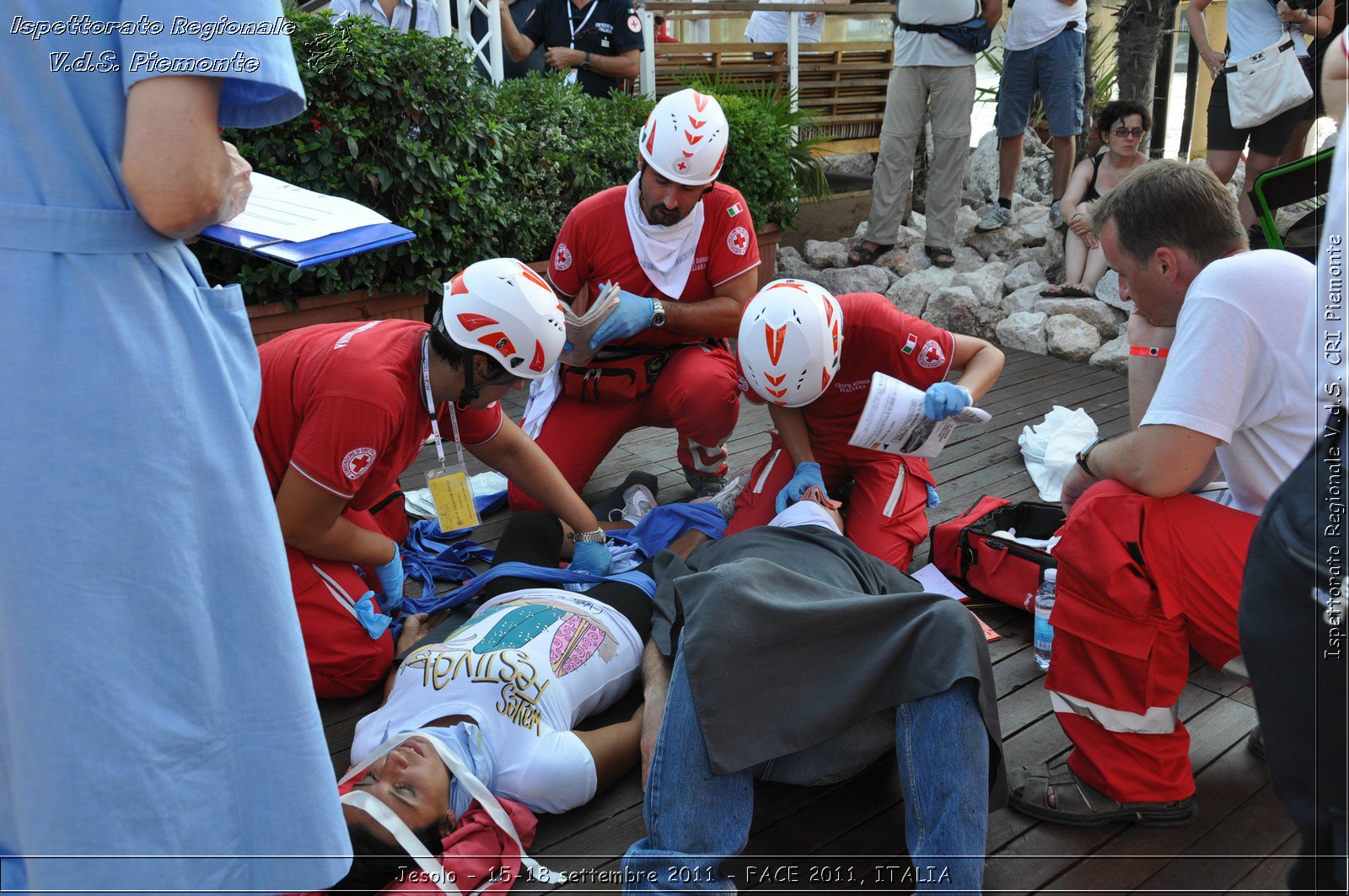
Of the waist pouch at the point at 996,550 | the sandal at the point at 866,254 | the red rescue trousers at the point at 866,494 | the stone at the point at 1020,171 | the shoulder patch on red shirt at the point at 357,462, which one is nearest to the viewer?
the shoulder patch on red shirt at the point at 357,462

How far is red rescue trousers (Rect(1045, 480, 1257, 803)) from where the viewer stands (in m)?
2.13

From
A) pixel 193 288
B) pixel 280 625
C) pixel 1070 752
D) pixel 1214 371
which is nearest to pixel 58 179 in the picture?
pixel 193 288

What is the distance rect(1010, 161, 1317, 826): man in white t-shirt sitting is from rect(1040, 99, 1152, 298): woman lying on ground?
3.89 metres

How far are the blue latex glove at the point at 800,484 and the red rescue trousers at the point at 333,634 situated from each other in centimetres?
128

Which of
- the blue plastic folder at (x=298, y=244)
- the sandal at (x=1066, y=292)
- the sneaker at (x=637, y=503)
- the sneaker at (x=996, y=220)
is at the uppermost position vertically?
the blue plastic folder at (x=298, y=244)

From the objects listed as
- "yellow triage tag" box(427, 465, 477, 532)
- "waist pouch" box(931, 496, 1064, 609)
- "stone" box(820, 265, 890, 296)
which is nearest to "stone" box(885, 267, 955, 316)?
"stone" box(820, 265, 890, 296)

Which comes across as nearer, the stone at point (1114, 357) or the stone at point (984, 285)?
the stone at point (1114, 357)

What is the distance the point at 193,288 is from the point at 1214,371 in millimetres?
1811

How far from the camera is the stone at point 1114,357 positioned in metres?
5.43

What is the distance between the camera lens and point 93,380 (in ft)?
4.25

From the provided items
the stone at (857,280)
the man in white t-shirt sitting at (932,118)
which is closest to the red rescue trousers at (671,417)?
the stone at (857,280)

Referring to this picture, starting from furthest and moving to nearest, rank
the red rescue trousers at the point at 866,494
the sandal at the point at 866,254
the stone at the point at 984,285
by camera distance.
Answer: the sandal at the point at 866,254
the stone at the point at 984,285
the red rescue trousers at the point at 866,494

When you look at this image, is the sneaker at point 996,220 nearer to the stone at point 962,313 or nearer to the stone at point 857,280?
the stone at point 857,280

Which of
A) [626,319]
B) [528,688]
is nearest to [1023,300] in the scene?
[626,319]
